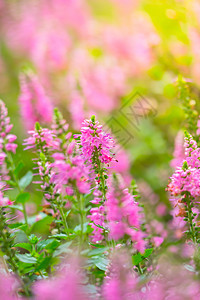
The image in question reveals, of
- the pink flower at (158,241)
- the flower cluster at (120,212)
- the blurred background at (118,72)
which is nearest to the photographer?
the flower cluster at (120,212)

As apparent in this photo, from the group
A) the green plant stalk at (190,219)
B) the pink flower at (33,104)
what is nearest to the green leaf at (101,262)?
the green plant stalk at (190,219)

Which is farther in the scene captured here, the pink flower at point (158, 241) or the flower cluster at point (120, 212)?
the pink flower at point (158, 241)

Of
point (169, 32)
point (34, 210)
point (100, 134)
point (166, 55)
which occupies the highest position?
point (169, 32)

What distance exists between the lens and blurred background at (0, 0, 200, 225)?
1.76 m

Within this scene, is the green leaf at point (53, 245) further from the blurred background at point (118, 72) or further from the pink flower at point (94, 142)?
the blurred background at point (118, 72)

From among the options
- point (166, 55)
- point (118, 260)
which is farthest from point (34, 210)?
point (166, 55)

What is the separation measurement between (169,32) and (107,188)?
5.96 feet

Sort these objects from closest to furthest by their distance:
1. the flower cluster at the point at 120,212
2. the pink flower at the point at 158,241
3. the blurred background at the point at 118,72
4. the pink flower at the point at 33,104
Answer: the flower cluster at the point at 120,212, the pink flower at the point at 158,241, the pink flower at the point at 33,104, the blurred background at the point at 118,72

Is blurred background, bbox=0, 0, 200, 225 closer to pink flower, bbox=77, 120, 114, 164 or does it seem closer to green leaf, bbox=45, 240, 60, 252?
pink flower, bbox=77, 120, 114, 164

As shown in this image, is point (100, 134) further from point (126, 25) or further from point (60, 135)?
point (126, 25)

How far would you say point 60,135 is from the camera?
0.97 m

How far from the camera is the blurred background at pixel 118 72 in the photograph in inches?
69.4

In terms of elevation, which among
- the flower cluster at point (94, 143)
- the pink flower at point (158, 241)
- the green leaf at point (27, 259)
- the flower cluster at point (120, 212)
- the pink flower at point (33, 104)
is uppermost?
the pink flower at point (33, 104)

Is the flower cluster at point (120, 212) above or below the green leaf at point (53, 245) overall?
above
